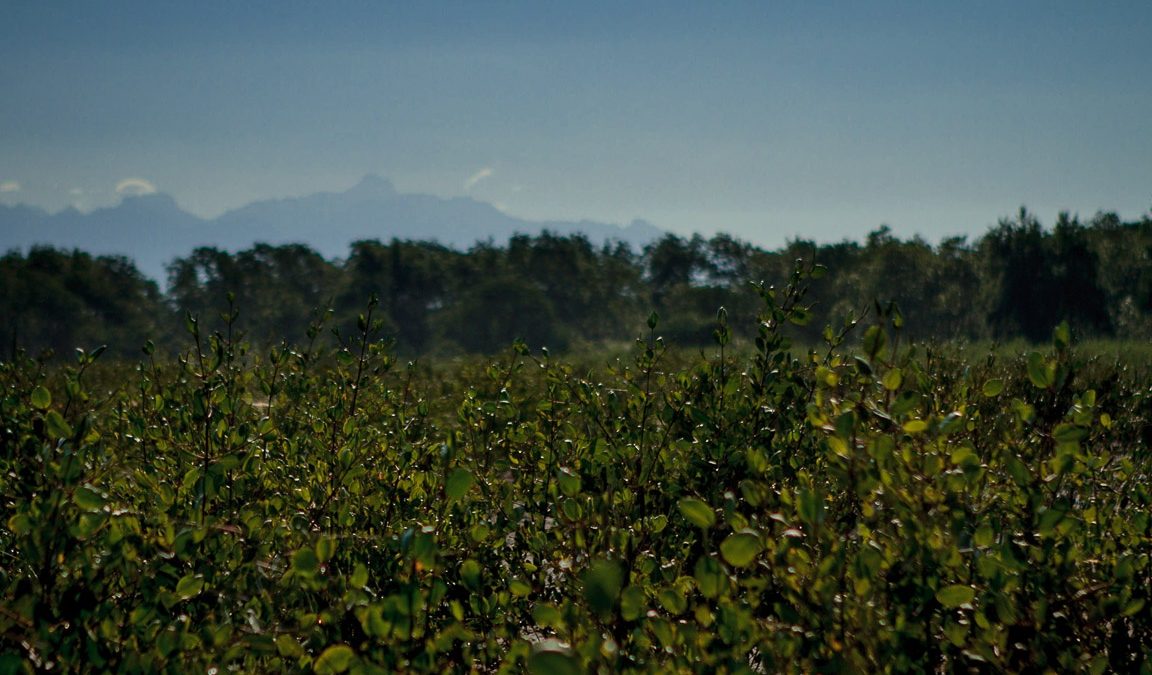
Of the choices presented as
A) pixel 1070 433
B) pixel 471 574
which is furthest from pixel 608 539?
pixel 1070 433

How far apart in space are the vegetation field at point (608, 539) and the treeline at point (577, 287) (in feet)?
134

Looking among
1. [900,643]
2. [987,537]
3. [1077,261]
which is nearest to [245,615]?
[900,643]

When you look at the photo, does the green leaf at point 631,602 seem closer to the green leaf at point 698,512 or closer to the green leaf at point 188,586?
the green leaf at point 698,512

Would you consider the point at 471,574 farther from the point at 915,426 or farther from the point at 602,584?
the point at 915,426

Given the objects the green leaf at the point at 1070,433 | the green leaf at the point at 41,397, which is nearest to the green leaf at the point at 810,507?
the green leaf at the point at 1070,433

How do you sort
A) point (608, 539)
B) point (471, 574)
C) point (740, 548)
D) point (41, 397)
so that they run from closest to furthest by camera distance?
point (740, 548) → point (471, 574) → point (41, 397) → point (608, 539)

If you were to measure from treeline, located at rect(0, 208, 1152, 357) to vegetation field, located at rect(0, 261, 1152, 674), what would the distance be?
40.8m

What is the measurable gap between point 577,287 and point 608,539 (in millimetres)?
75008

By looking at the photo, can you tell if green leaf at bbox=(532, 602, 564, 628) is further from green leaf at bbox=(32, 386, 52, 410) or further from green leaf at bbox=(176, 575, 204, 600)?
green leaf at bbox=(32, 386, 52, 410)

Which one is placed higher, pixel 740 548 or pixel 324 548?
pixel 740 548

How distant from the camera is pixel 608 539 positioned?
2.85m

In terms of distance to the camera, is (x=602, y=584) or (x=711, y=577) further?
(x=711, y=577)

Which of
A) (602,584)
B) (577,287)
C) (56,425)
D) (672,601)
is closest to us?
(602,584)

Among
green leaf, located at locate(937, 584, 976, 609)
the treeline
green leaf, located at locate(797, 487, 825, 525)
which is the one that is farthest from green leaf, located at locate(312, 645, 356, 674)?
the treeline
